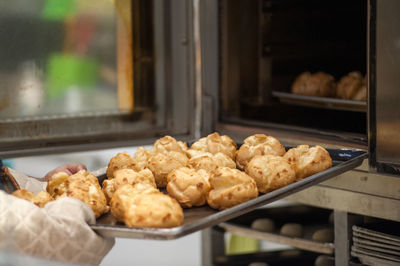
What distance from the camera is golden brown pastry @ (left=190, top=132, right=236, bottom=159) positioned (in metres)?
1.68

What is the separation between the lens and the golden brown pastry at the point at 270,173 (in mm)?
1433

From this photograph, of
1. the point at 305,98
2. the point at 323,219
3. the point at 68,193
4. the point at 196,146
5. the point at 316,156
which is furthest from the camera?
the point at 323,219

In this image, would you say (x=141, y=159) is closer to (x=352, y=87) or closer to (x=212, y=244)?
(x=212, y=244)

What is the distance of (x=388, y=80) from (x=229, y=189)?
0.67 metres

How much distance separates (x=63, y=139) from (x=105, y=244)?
0.91 meters

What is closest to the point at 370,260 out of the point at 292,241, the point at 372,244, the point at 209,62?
the point at 372,244

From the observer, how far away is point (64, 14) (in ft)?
6.61

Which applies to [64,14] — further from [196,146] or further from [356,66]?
[356,66]

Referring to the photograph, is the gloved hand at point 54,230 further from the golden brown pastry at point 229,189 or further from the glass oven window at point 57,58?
the glass oven window at point 57,58

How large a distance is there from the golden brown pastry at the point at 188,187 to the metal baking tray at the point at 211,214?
2 centimetres

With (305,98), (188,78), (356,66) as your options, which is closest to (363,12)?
(356,66)

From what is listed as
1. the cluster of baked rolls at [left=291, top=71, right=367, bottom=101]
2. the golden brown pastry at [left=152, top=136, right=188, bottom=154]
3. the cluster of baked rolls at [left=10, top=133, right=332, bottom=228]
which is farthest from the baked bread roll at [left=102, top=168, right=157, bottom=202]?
the cluster of baked rolls at [left=291, top=71, right=367, bottom=101]

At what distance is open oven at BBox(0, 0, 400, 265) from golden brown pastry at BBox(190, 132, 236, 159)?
32cm

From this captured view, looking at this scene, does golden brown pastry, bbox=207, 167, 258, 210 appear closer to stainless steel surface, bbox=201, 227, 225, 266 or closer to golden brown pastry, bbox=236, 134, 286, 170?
golden brown pastry, bbox=236, 134, 286, 170
